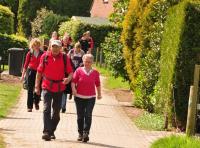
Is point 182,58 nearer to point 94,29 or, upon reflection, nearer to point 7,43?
point 7,43

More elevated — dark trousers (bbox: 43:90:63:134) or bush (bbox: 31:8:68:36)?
bush (bbox: 31:8:68:36)

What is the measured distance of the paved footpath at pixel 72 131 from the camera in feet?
38.5

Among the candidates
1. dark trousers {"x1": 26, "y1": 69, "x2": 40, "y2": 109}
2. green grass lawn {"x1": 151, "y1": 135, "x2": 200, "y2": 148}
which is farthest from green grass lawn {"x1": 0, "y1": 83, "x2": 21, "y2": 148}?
green grass lawn {"x1": 151, "y1": 135, "x2": 200, "y2": 148}

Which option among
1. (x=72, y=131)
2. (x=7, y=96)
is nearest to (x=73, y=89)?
(x=72, y=131)

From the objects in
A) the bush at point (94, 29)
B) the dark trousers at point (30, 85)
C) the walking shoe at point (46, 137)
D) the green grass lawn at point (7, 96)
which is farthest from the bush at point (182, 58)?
the bush at point (94, 29)

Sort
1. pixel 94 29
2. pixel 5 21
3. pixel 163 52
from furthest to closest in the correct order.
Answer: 1. pixel 94 29
2. pixel 5 21
3. pixel 163 52

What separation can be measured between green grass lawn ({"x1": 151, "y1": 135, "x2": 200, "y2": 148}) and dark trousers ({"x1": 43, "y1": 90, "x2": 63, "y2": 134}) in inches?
74.9

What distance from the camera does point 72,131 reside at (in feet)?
44.9

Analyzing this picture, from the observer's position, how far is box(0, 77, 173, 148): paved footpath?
1174cm

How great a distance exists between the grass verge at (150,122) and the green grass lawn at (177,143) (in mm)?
3652

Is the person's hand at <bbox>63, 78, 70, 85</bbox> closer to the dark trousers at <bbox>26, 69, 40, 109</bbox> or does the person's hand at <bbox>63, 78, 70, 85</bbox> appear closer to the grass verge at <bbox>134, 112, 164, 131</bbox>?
the grass verge at <bbox>134, 112, 164, 131</bbox>

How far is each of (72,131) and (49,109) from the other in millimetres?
1705

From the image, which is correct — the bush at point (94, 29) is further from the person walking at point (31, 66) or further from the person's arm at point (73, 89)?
the person's arm at point (73, 89)

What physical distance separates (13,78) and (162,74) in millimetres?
11479
